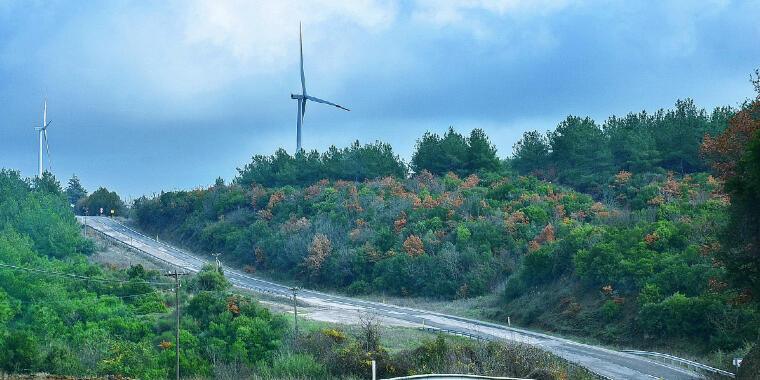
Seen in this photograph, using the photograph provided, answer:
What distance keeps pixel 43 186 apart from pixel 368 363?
91090 mm

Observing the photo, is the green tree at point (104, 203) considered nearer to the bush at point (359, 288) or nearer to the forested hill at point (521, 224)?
the forested hill at point (521, 224)

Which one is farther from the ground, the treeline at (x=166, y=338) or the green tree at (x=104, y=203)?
the green tree at (x=104, y=203)

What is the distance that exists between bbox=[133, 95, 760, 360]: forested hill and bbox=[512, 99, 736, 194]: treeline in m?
0.21

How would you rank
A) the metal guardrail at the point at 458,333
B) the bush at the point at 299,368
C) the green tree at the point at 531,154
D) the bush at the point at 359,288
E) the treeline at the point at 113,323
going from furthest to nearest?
the green tree at the point at 531,154
the bush at the point at 359,288
the metal guardrail at the point at 458,333
the treeline at the point at 113,323
the bush at the point at 299,368

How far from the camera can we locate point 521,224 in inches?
2884

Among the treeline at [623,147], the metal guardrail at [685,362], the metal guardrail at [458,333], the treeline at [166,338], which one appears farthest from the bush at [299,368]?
the treeline at [623,147]

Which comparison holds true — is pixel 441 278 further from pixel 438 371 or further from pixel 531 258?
pixel 438 371

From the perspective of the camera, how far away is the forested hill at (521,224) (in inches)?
1843

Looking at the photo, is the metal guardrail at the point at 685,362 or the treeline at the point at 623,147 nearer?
the metal guardrail at the point at 685,362

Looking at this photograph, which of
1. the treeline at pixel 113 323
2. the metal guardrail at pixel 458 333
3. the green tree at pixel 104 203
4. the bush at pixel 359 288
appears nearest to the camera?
the treeline at pixel 113 323

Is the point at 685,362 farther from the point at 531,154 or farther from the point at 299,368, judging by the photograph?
the point at 531,154

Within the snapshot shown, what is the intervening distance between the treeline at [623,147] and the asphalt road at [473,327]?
114 ft

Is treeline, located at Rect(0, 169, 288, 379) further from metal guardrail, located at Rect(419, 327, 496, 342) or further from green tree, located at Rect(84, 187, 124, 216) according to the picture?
green tree, located at Rect(84, 187, 124, 216)

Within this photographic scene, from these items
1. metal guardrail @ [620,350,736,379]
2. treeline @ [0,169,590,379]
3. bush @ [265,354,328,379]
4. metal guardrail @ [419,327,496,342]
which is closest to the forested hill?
metal guardrail @ [620,350,736,379]
